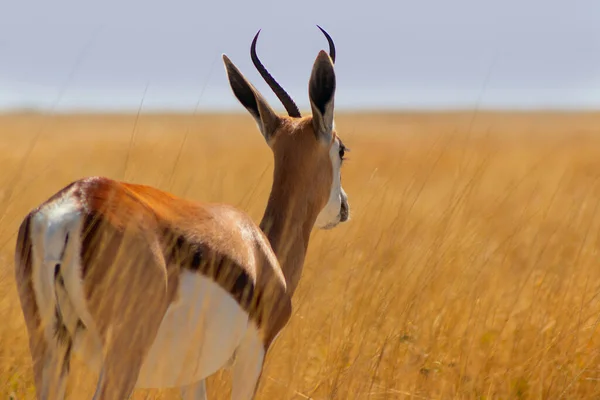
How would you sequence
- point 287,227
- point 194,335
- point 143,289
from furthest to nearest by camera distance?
point 287,227 → point 194,335 → point 143,289

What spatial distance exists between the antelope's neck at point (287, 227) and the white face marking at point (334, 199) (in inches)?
10.6

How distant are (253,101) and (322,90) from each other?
66 cm

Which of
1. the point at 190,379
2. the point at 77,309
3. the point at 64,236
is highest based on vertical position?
the point at 64,236

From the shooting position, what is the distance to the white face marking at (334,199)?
4.84 m

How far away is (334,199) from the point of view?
493 cm

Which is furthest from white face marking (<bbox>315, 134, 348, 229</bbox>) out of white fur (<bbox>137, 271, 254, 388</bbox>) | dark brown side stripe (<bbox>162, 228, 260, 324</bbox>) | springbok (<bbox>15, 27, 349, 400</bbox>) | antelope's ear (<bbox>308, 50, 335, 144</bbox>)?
white fur (<bbox>137, 271, 254, 388</bbox>)

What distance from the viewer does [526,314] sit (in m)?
5.64

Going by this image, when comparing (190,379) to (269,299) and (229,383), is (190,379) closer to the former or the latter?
(269,299)

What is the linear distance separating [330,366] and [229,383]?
0.60 metres

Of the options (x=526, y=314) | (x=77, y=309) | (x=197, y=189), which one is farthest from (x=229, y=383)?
(x=197, y=189)

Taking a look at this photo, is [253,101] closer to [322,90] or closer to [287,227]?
[322,90]

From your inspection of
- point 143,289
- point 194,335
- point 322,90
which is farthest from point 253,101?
point 143,289

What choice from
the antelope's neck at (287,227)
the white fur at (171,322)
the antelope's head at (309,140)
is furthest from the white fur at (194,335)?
the antelope's head at (309,140)

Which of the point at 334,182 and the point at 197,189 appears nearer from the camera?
the point at 334,182
